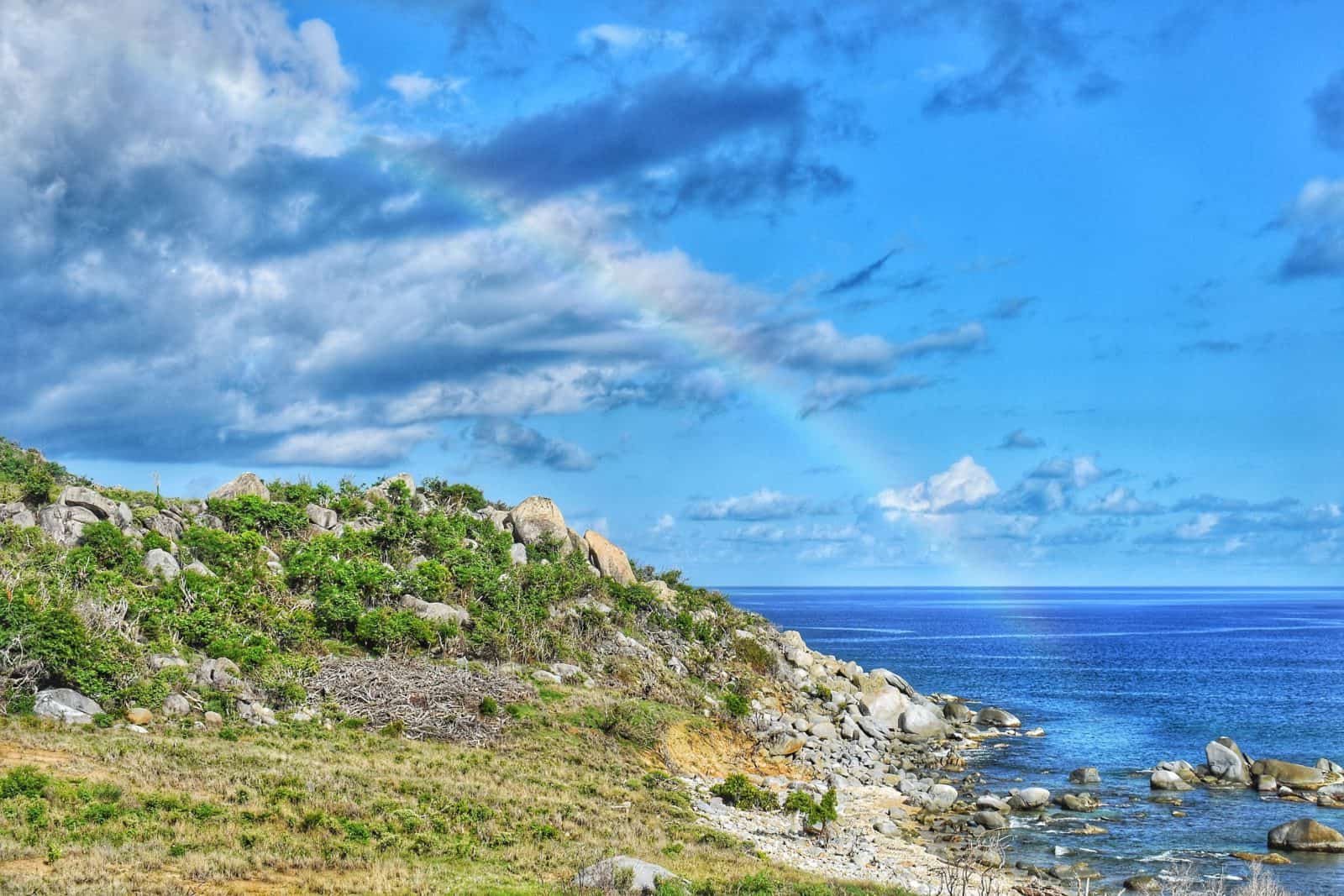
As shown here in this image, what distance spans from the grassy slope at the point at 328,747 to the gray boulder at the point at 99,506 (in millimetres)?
1748

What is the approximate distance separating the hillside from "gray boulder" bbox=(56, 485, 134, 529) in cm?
27

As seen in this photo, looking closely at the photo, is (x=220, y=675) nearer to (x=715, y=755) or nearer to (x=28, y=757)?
(x=28, y=757)

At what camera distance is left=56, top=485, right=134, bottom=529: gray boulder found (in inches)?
2324

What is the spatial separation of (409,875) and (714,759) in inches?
1066

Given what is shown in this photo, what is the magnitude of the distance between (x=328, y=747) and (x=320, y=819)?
35.7 feet

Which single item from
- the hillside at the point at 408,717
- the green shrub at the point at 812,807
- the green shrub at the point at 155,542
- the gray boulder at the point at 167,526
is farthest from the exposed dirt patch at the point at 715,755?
the gray boulder at the point at 167,526

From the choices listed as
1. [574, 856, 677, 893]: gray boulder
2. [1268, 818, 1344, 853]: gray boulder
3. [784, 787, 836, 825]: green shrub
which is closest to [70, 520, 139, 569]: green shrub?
[784, 787, 836, 825]: green shrub

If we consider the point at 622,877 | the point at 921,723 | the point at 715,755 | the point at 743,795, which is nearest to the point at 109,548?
the point at 715,755

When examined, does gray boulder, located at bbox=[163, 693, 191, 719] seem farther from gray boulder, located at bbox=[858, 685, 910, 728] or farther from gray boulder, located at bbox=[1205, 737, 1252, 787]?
gray boulder, located at bbox=[1205, 737, 1252, 787]

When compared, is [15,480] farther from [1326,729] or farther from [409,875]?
[1326,729]

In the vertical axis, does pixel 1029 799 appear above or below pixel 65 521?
below

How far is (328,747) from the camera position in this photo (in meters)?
37.2

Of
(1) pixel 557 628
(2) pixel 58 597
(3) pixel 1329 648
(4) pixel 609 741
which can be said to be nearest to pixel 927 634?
(3) pixel 1329 648

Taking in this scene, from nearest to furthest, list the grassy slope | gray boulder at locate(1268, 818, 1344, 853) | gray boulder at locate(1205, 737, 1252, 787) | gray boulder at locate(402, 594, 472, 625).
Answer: the grassy slope → gray boulder at locate(1268, 818, 1344, 853) → gray boulder at locate(1205, 737, 1252, 787) → gray boulder at locate(402, 594, 472, 625)
